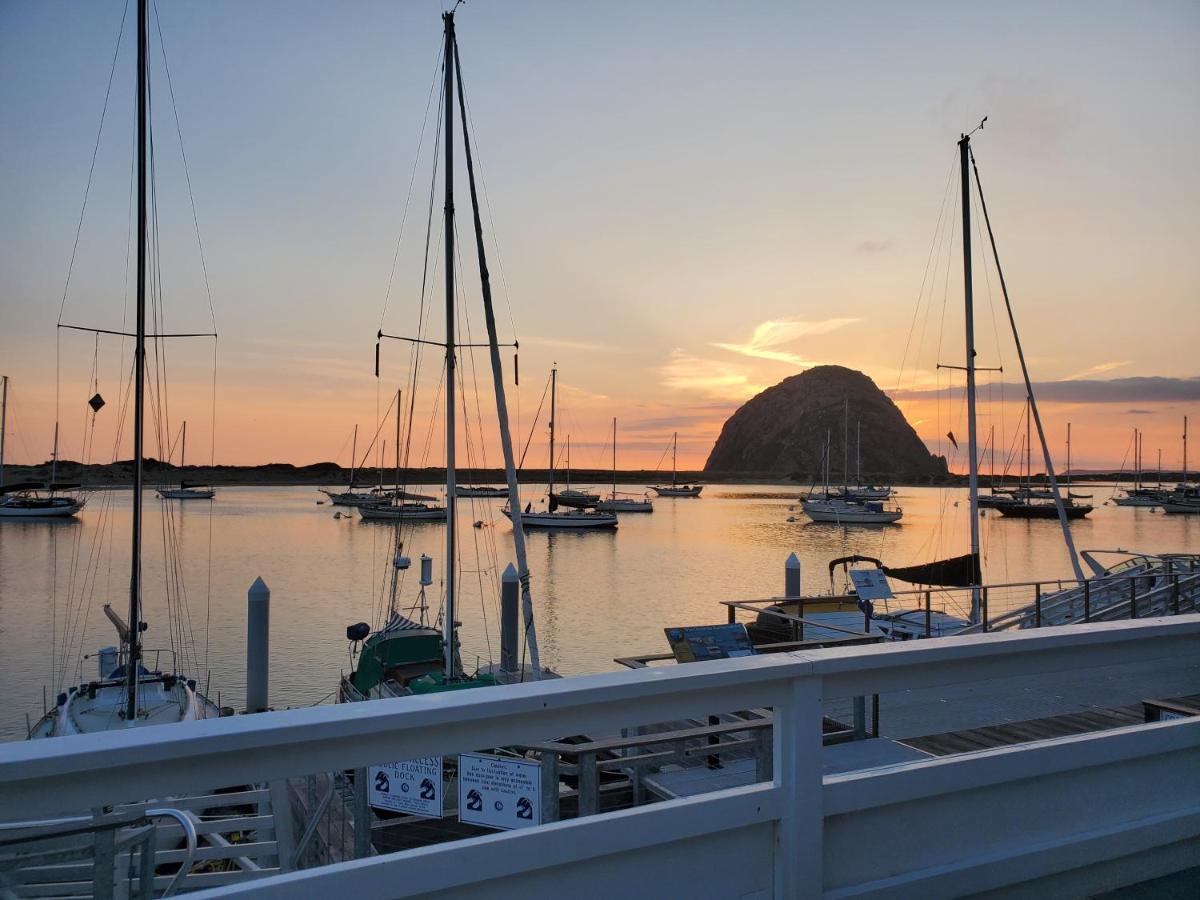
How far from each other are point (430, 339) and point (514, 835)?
1790 centimetres

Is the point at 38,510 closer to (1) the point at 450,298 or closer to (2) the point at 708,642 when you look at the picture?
(1) the point at 450,298

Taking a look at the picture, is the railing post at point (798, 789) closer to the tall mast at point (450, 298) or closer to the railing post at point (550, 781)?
the railing post at point (550, 781)

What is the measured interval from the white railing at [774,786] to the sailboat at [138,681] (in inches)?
511

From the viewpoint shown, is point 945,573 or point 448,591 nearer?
point 448,591

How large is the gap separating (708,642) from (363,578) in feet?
131

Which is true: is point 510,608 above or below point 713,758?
below

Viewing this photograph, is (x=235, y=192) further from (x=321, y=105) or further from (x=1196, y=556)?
(x=1196, y=556)

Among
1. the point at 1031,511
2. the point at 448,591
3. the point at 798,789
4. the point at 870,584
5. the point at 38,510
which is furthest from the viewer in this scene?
the point at 1031,511

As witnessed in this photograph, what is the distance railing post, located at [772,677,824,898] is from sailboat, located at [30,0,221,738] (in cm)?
1310

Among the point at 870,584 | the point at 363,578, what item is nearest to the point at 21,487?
the point at 363,578

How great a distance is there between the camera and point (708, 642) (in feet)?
26.3

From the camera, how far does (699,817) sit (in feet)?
8.13

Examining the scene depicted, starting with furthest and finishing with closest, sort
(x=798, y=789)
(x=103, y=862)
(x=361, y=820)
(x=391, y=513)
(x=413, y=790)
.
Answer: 1. (x=391, y=513)
2. (x=361, y=820)
3. (x=413, y=790)
4. (x=798, y=789)
5. (x=103, y=862)

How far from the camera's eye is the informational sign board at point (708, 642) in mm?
7875
